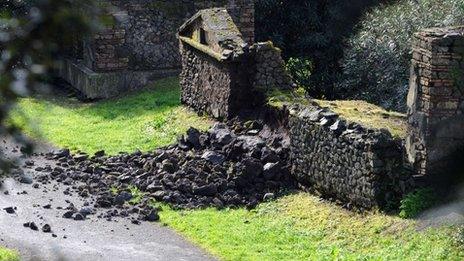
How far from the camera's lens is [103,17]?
9.27 ft

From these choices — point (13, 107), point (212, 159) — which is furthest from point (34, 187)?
point (13, 107)

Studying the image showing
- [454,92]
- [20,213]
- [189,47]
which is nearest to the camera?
[454,92]

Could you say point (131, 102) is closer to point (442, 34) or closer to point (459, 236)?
point (442, 34)

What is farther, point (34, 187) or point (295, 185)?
point (34, 187)

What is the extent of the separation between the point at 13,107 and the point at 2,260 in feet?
29.1

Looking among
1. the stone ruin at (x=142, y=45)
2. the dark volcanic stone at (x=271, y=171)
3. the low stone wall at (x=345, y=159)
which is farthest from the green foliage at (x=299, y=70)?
the dark volcanic stone at (x=271, y=171)

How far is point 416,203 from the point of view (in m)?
12.4

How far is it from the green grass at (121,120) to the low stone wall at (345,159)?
13.9 feet

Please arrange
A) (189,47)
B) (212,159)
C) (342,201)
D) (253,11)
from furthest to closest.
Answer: (253,11)
(189,47)
(212,159)
(342,201)

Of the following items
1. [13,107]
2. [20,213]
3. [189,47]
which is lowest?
[20,213]

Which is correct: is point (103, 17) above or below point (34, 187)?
above

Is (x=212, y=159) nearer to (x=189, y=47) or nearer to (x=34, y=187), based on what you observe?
(x=34, y=187)

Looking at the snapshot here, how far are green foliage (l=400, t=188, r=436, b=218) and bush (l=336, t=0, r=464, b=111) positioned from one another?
738cm

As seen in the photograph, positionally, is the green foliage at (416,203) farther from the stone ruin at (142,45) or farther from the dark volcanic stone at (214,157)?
the stone ruin at (142,45)
